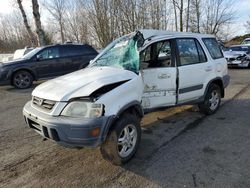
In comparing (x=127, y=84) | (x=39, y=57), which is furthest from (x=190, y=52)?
(x=39, y=57)

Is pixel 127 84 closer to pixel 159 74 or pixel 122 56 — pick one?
pixel 122 56

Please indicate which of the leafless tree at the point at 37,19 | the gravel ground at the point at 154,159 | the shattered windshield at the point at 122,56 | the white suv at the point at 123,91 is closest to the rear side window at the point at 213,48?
the white suv at the point at 123,91

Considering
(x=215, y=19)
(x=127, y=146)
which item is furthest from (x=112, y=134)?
(x=215, y=19)

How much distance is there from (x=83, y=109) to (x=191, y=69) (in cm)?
260

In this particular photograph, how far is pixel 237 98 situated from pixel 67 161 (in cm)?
539

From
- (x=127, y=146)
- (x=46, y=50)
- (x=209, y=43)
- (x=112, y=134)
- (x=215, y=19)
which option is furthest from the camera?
(x=215, y=19)

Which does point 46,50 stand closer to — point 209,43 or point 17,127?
point 17,127

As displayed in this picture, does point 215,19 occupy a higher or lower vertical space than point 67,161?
higher

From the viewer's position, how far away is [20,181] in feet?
10.5

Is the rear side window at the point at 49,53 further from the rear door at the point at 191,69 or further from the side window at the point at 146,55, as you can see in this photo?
the rear door at the point at 191,69

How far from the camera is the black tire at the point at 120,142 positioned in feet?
10.8

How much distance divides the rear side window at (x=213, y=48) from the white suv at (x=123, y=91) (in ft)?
0.17

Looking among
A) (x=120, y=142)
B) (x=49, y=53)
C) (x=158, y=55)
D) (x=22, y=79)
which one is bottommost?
(x=120, y=142)

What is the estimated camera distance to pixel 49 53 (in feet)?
33.4
